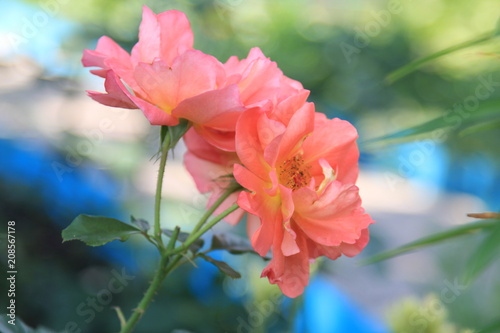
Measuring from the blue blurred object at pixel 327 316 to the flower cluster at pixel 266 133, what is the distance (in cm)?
65

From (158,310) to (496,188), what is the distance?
1586 mm

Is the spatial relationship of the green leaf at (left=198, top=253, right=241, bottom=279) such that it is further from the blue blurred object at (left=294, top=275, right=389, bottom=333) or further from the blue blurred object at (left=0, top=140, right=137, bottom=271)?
the blue blurred object at (left=0, top=140, right=137, bottom=271)

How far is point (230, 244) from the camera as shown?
45 centimetres

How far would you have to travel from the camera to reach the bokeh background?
3.62ft

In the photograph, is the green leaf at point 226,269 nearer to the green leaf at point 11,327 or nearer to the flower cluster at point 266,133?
the flower cluster at point 266,133

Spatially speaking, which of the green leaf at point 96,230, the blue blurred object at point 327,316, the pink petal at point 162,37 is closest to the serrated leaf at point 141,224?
the green leaf at point 96,230

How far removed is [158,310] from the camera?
3.61ft

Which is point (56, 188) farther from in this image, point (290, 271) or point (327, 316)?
point (290, 271)

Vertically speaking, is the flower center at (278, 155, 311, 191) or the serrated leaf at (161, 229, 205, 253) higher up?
the flower center at (278, 155, 311, 191)

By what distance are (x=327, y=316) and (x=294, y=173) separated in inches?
30.8

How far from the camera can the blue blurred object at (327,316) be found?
3.34ft

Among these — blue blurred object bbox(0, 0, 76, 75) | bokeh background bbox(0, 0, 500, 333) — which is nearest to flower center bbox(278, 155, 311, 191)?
bokeh background bbox(0, 0, 500, 333)

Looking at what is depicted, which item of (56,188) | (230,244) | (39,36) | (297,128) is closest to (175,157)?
(56,188)

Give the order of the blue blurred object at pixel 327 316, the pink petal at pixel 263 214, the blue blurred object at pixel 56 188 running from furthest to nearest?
the blue blurred object at pixel 56 188 → the blue blurred object at pixel 327 316 → the pink petal at pixel 263 214
